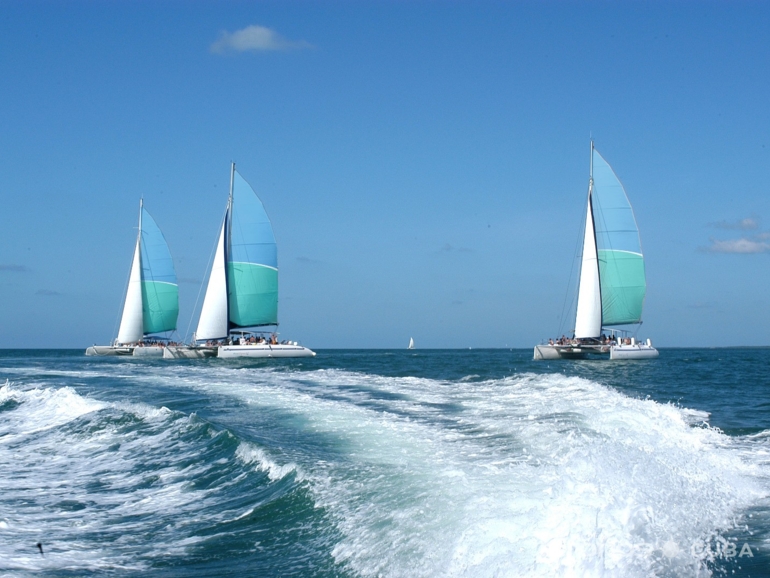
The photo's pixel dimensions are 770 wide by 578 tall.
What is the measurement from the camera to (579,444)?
32.9 feet

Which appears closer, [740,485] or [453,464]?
[740,485]

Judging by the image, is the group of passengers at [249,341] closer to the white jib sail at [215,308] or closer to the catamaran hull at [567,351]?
the white jib sail at [215,308]

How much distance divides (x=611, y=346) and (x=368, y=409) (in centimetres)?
Result: 3477

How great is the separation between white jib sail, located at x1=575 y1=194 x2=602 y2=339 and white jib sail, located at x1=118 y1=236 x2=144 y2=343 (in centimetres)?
3451

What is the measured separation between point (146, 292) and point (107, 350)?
6.04 metres

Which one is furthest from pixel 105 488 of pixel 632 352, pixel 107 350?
pixel 107 350

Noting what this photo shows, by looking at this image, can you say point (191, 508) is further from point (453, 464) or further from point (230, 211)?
point (230, 211)

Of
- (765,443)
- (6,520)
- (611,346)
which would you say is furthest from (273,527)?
(611,346)

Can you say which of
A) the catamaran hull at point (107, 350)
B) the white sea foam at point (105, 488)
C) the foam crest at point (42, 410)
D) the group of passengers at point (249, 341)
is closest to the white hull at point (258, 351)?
the group of passengers at point (249, 341)

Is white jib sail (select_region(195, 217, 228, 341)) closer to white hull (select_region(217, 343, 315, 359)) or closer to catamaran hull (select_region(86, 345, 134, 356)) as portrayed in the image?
white hull (select_region(217, 343, 315, 359))

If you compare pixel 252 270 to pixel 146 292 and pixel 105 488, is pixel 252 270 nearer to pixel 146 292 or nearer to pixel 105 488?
pixel 146 292

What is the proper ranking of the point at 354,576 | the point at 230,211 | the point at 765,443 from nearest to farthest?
the point at 354,576 < the point at 765,443 < the point at 230,211

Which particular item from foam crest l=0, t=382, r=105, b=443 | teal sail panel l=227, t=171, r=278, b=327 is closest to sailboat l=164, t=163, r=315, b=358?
teal sail panel l=227, t=171, r=278, b=327

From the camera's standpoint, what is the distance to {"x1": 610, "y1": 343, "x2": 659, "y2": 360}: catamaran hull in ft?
154
